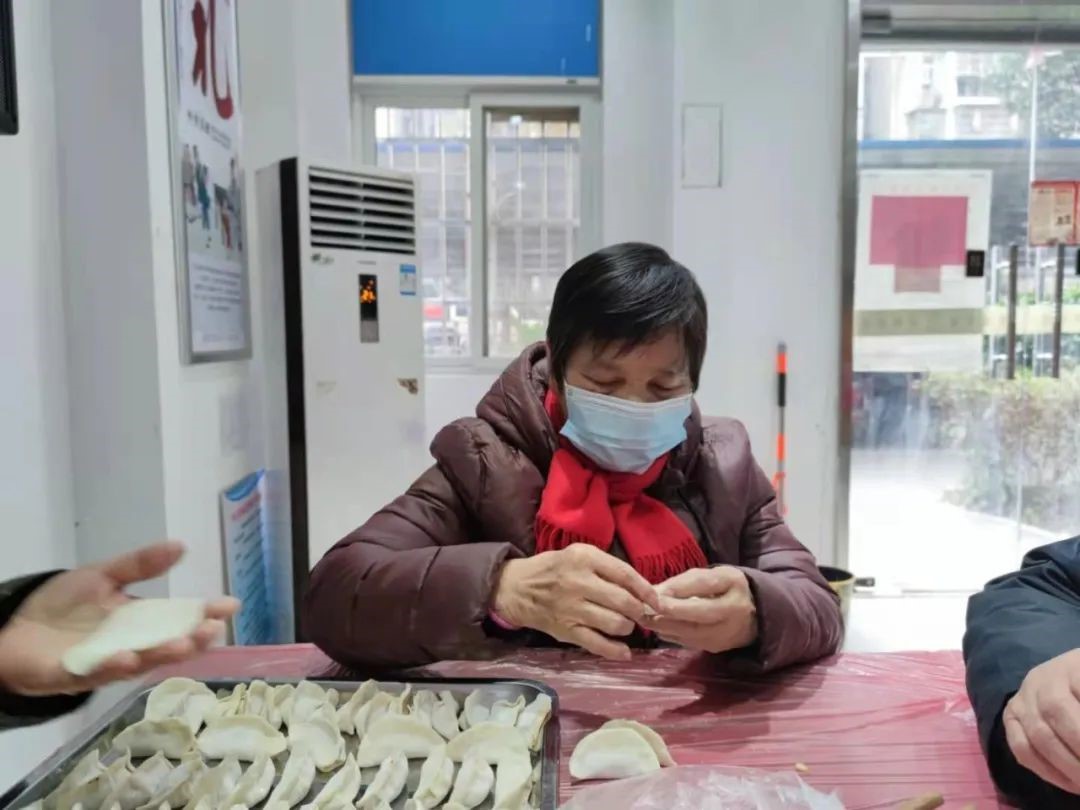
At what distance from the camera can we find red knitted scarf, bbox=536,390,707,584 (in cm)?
114

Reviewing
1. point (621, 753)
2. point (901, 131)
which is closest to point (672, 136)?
point (901, 131)

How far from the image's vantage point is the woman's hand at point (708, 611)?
922mm

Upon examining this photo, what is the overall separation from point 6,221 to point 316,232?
3.37ft

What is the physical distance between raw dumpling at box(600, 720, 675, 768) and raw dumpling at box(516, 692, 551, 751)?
0.20 feet

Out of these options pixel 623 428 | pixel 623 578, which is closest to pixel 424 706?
pixel 623 578

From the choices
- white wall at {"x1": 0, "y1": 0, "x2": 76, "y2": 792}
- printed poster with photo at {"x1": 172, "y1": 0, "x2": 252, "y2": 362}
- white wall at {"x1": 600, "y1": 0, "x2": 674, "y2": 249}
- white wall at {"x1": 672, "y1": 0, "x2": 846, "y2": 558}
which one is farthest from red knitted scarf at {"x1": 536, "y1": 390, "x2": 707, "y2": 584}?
white wall at {"x1": 600, "y1": 0, "x2": 674, "y2": 249}

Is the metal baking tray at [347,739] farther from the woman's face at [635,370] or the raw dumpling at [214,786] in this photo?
the woman's face at [635,370]

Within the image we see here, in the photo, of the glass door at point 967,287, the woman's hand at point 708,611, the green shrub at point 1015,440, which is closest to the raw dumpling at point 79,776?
the woman's hand at point 708,611

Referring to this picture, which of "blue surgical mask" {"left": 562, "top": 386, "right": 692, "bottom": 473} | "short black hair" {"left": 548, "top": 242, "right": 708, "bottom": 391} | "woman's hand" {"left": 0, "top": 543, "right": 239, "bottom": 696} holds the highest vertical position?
"short black hair" {"left": 548, "top": 242, "right": 708, "bottom": 391}

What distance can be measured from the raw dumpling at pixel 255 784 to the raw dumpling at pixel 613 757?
0.90 feet

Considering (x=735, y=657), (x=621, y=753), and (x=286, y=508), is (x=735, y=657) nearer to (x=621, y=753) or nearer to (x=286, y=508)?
(x=621, y=753)

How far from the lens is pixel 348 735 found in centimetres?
82

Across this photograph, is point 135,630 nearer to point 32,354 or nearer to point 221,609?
point 221,609

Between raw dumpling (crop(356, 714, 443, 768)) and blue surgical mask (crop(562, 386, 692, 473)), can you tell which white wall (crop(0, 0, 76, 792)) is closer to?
raw dumpling (crop(356, 714, 443, 768))
